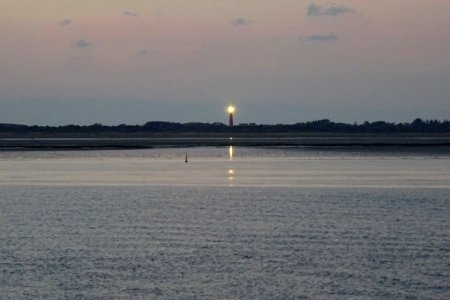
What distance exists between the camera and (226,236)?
2834cm

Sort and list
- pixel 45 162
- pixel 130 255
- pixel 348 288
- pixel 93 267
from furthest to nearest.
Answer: pixel 45 162 → pixel 130 255 → pixel 93 267 → pixel 348 288

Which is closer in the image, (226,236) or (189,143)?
(226,236)

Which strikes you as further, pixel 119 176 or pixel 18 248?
pixel 119 176

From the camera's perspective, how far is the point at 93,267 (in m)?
22.7

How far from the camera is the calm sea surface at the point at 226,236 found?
2039cm

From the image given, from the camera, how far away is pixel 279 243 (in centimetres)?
2658

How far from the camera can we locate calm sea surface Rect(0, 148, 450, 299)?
66.9 ft

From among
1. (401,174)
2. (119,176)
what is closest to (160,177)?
(119,176)

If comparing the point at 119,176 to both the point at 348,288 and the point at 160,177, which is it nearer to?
the point at 160,177

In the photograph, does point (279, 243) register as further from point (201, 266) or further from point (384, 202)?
point (384, 202)

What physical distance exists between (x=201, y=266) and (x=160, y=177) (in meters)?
32.9

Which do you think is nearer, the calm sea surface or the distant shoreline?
the calm sea surface

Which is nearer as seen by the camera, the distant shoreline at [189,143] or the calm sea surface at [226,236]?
the calm sea surface at [226,236]

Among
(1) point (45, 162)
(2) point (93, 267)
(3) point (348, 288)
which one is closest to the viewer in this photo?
(3) point (348, 288)
